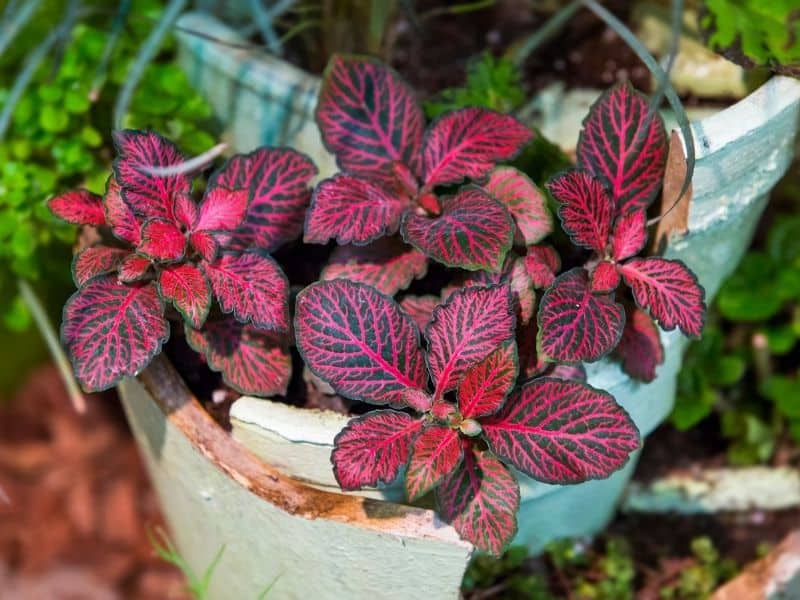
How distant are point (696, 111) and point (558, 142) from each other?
0.20 metres

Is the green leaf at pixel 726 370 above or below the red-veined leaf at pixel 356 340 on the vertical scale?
below

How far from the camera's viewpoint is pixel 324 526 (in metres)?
0.94

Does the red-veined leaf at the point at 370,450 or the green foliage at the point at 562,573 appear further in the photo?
the green foliage at the point at 562,573

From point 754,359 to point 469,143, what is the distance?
74 centimetres

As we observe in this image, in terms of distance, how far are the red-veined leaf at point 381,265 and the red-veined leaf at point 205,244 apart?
11cm

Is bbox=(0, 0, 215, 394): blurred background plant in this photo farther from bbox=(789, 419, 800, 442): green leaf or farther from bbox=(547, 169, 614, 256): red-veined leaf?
bbox=(789, 419, 800, 442): green leaf

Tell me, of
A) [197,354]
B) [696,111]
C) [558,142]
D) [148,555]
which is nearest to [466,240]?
[197,354]

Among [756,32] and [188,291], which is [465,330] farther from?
[756,32]

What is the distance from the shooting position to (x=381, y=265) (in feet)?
3.25

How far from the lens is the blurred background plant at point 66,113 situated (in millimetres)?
1210

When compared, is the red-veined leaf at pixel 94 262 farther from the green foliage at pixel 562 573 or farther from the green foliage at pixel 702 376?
the green foliage at pixel 702 376

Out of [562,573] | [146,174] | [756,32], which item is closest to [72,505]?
[562,573]

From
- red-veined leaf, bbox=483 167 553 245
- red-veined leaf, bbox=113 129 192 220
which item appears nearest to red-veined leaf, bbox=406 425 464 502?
red-veined leaf, bbox=483 167 553 245

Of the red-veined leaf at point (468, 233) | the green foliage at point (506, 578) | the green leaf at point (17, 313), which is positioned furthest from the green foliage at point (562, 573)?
the green leaf at point (17, 313)
